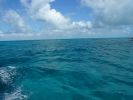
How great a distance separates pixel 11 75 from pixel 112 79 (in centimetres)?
1093

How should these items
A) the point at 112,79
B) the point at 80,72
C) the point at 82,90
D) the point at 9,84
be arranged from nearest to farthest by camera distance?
1. the point at 82,90
2. the point at 9,84
3. the point at 112,79
4. the point at 80,72

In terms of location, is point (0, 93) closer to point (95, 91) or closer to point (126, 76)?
point (95, 91)

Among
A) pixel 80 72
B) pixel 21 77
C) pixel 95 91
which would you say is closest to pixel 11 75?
pixel 21 77

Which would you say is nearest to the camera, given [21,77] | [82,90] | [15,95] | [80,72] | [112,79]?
[15,95]

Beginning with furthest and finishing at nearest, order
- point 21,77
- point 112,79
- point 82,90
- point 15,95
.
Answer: point 21,77 < point 112,79 < point 82,90 < point 15,95

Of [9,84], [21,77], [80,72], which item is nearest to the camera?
[9,84]

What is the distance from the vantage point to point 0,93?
47.7 feet

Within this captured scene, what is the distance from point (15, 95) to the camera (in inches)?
558

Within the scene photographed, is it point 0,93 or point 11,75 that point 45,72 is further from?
point 0,93

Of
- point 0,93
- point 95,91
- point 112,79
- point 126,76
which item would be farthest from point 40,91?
point 126,76

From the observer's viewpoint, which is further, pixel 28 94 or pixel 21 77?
pixel 21 77

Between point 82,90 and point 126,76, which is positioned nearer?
point 82,90

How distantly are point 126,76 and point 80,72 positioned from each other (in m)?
5.22

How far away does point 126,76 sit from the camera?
1922 centimetres
